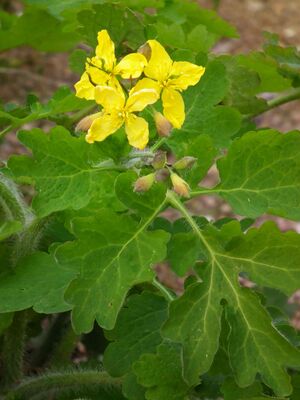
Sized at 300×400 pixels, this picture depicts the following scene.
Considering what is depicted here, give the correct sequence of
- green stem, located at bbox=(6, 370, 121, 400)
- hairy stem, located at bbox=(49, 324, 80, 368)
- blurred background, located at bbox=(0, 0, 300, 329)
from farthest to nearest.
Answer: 1. blurred background, located at bbox=(0, 0, 300, 329)
2. hairy stem, located at bbox=(49, 324, 80, 368)
3. green stem, located at bbox=(6, 370, 121, 400)

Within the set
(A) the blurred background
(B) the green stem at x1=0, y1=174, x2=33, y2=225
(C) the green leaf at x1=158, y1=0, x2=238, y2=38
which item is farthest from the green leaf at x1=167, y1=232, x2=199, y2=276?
(A) the blurred background

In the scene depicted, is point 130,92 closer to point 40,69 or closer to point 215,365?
point 215,365

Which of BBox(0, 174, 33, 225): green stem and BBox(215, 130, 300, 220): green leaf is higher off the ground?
BBox(215, 130, 300, 220): green leaf

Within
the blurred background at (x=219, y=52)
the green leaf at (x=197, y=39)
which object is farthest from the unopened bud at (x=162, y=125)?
the blurred background at (x=219, y=52)

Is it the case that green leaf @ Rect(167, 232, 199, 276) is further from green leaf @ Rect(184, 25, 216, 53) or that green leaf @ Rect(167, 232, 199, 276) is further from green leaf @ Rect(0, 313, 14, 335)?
green leaf @ Rect(184, 25, 216, 53)

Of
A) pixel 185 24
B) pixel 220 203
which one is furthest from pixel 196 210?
pixel 185 24

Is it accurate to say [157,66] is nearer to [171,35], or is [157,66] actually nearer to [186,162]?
[186,162]

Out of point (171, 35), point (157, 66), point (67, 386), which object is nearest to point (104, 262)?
point (157, 66)
